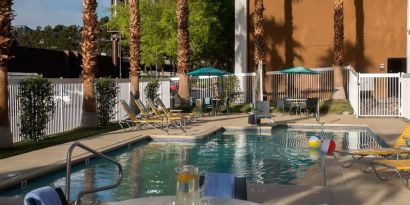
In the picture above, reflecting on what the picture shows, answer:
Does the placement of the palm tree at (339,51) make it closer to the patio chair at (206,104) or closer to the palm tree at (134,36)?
the patio chair at (206,104)

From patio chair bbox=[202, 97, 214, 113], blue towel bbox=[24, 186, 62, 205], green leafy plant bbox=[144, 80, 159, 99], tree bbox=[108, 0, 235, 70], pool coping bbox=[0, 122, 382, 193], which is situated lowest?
pool coping bbox=[0, 122, 382, 193]

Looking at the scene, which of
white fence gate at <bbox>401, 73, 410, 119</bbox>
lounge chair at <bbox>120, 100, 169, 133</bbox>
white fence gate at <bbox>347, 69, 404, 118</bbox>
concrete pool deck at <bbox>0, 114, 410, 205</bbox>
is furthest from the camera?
white fence gate at <bbox>347, 69, 404, 118</bbox>

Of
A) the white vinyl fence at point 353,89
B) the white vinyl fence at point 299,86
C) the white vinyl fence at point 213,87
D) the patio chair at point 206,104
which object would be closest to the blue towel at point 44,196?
the white vinyl fence at point 353,89

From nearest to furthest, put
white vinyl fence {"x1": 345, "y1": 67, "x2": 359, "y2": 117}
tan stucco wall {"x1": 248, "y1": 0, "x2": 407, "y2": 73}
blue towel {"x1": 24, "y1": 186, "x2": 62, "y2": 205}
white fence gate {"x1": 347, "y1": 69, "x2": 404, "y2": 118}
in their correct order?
blue towel {"x1": 24, "y1": 186, "x2": 62, "y2": 205}, white fence gate {"x1": 347, "y1": 69, "x2": 404, "y2": 118}, white vinyl fence {"x1": 345, "y1": 67, "x2": 359, "y2": 117}, tan stucco wall {"x1": 248, "y1": 0, "x2": 407, "y2": 73}

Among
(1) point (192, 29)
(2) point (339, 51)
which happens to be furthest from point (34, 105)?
(1) point (192, 29)

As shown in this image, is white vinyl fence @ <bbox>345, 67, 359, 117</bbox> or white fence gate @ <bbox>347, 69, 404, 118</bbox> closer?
white fence gate @ <bbox>347, 69, 404, 118</bbox>

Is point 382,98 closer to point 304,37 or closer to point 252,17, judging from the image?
point 304,37

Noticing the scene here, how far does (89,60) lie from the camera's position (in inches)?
698

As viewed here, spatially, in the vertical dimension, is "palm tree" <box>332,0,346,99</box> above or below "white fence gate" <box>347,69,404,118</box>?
above

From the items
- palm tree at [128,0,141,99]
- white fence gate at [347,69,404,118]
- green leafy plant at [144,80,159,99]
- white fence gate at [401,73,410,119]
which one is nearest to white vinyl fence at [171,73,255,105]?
green leafy plant at [144,80,159,99]

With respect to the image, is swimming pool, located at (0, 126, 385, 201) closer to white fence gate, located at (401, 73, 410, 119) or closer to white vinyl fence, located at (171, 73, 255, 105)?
white fence gate, located at (401, 73, 410, 119)

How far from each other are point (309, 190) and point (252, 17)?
2363 centimetres

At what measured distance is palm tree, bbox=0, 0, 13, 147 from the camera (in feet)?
40.4

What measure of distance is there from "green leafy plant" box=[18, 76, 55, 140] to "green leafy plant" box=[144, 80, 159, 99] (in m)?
8.93
